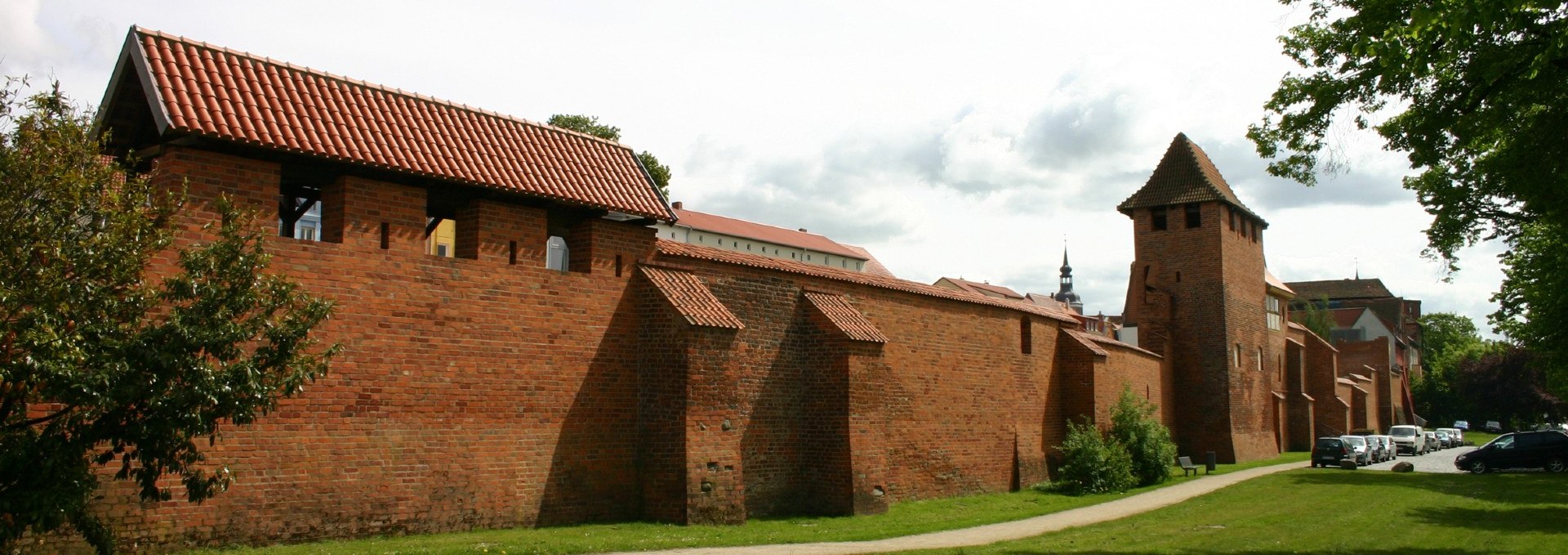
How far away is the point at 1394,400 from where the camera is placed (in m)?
64.8

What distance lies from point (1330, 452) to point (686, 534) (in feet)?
84.7

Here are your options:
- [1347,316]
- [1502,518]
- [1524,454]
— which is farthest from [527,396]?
[1347,316]

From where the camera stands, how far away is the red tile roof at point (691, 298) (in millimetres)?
15570

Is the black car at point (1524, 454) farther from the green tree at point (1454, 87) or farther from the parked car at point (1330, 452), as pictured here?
the green tree at point (1454, 87)

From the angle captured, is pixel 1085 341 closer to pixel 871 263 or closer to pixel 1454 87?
pixel 1454 87

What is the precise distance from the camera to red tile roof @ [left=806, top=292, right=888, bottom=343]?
18.2 m

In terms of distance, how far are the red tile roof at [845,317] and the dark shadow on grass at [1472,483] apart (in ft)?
40.9

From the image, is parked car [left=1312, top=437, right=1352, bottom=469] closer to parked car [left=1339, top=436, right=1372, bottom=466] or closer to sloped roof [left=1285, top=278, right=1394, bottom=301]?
parked car [left=1339, top=436, right=1372, bottom=466]

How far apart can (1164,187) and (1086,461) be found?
18.0 metres

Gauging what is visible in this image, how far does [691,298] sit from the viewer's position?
1595cm

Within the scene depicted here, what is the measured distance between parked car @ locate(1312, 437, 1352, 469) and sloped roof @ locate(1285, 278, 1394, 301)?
66.9 metres

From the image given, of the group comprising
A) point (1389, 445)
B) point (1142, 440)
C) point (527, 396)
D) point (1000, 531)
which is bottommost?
point (1000, 531)

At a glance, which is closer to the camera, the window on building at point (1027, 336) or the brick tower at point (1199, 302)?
the window on building at point (1027, 336)

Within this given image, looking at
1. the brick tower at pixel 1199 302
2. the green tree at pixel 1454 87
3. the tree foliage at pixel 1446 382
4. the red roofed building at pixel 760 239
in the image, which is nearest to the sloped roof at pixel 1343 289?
the tree foliage at pixel 1446 382
